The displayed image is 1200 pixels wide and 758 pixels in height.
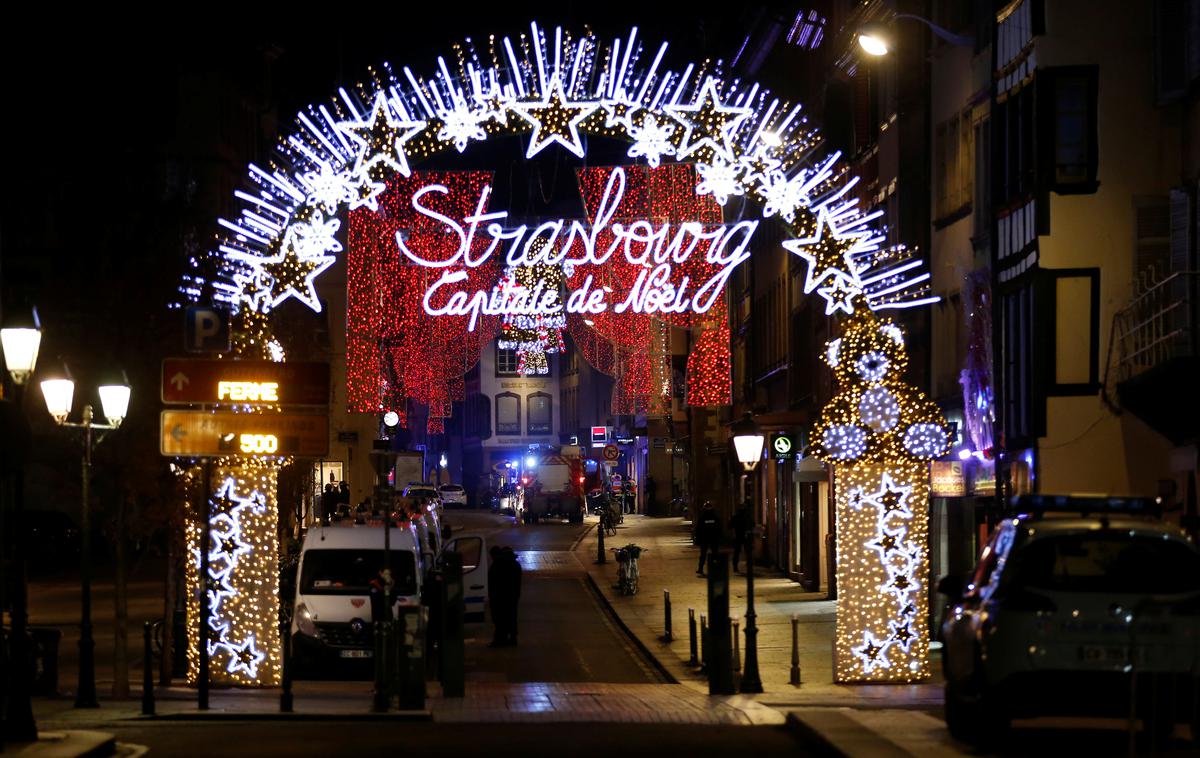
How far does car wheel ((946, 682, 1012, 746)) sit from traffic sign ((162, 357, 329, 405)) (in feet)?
27.9

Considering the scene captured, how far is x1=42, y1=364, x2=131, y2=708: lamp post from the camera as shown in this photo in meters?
20.2

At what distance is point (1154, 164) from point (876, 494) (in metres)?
5.75

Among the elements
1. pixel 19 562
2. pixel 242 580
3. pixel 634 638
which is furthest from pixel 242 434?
pixel 634 638

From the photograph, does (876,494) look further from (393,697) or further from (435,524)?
(435,524)

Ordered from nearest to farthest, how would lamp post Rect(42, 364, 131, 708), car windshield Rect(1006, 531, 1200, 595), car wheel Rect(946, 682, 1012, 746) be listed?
car windshield Rect(1006, 531, 1200, 595) < car wheel Rect(946, 682, 1012, 746) < lamp post Rect(42, 364, 131, 708)

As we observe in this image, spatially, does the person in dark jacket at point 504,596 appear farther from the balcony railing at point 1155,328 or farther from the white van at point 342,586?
the balcony railing at point 1155,328

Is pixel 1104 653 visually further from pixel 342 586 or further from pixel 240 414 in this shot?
pixel 342 586

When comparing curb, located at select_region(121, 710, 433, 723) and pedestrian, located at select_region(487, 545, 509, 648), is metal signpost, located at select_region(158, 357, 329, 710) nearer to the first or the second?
curb, located at select_region(121, 710, 433, 723)

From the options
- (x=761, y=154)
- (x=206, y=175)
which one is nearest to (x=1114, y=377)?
(x=761, y=154)

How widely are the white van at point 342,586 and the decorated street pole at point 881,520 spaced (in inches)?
249

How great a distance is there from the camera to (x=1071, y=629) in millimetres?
13164

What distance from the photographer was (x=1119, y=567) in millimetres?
13641

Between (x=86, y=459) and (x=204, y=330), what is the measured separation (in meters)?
2.22

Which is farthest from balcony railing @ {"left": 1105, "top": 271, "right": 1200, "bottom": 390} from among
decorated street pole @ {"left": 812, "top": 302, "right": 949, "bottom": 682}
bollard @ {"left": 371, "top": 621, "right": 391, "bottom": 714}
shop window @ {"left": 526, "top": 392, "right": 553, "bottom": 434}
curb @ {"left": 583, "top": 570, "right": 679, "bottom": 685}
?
shop window @ {"left": 526, "top": 392, "right": 553, "bottom": 434}
